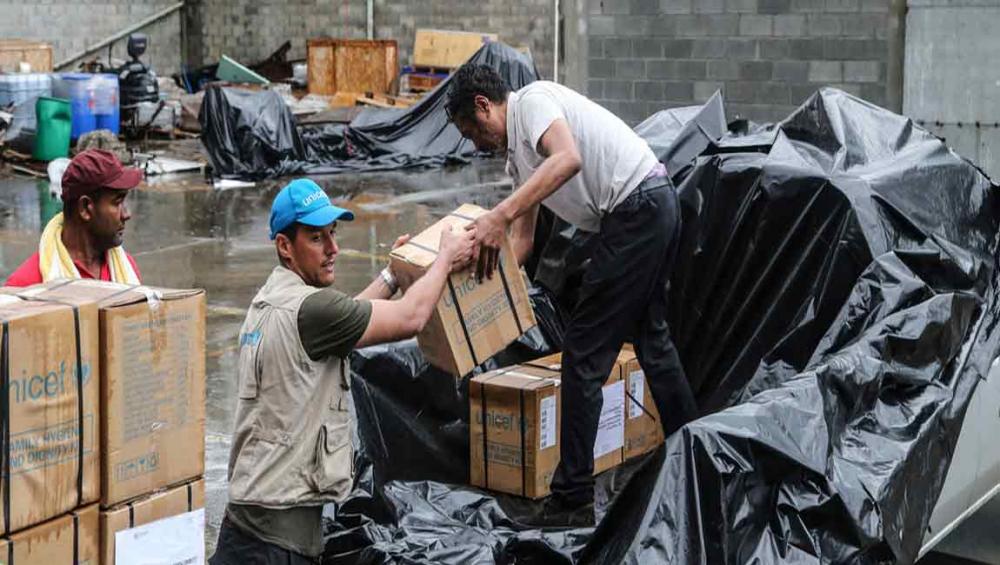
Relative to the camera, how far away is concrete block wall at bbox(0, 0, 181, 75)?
23.2 meters

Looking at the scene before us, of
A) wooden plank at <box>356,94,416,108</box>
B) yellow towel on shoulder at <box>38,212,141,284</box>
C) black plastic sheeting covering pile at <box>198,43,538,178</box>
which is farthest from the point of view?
wooden plank at <box>356,94,416,108</box>

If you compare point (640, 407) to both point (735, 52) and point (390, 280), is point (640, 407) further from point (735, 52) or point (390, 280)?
point (735, 52)

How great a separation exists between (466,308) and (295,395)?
1.07 metres

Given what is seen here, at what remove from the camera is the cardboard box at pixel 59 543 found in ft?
9.52

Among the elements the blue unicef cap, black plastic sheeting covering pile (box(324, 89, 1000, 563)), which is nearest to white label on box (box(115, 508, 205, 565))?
the blue unicef cap

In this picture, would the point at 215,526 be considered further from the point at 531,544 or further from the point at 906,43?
the point at 906,43

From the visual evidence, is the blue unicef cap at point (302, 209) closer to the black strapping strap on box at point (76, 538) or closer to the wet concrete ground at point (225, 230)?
the black strapping strap on box at point (76, 538)

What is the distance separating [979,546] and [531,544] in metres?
1.76

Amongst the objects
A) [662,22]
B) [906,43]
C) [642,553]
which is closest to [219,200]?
[662,22]

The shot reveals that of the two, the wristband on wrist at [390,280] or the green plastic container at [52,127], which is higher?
the green plastic container at [52,127]

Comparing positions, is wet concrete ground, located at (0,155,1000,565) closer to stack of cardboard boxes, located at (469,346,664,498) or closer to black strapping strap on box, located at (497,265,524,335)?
stack of cardboard boxes, located at (469,346,664,498)

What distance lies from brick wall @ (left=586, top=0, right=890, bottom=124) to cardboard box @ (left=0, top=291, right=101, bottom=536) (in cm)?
848

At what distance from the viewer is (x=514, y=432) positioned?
5.29 metres

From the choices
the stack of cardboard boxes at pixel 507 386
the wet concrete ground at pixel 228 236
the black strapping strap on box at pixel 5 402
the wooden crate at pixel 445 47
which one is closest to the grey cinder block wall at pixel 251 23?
the wooden crate at pixel 445 47
